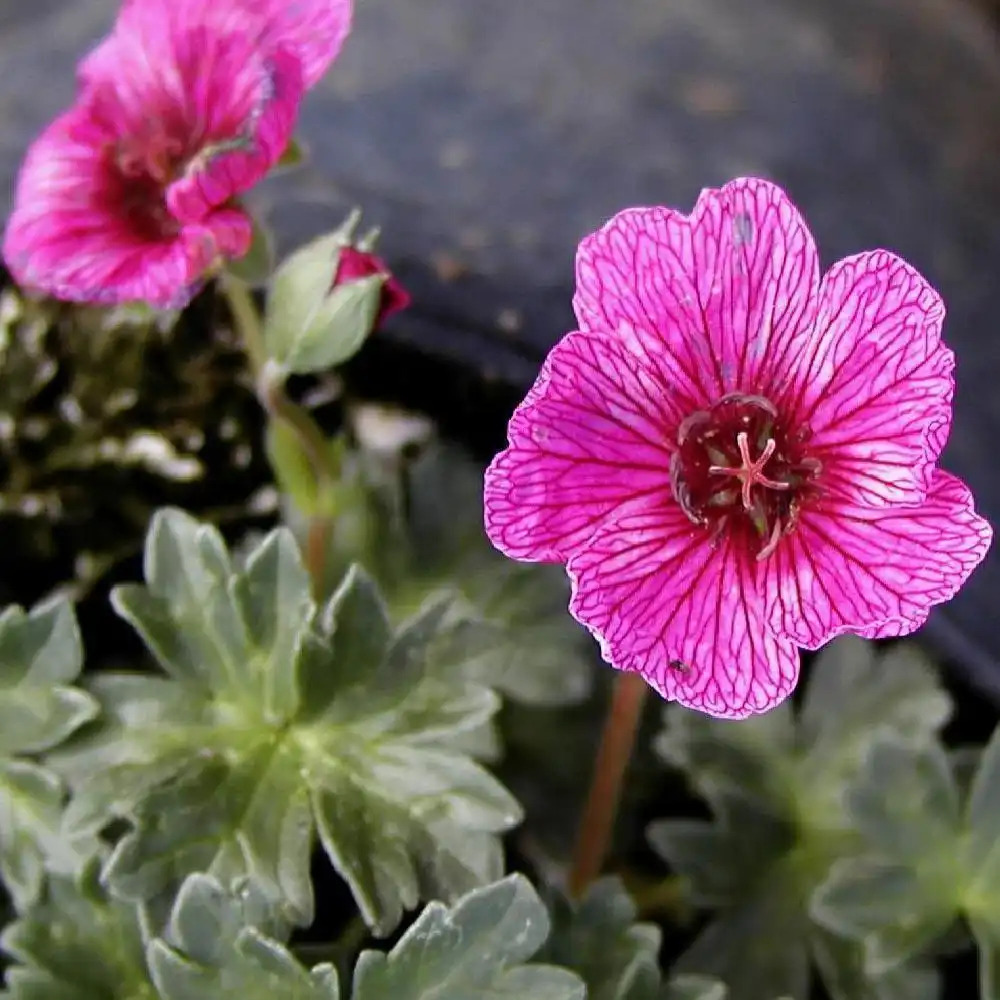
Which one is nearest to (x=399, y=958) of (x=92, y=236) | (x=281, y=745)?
(x=281, y=745)

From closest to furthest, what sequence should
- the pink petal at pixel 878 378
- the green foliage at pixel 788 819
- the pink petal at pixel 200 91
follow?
the pink petal at pixel 878 378 → the pink petal at pixel 200 91 → the green foliage at pixel 788 819

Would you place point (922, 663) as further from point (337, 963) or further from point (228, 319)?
point (228, 319)

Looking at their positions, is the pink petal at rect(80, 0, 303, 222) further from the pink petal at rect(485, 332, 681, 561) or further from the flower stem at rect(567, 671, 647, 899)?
the flower stem at rect(567, 671, 647, 899)

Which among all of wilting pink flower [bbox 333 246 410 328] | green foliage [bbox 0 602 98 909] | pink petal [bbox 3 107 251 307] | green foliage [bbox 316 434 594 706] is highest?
wilting pink flower [bbox 333 246 410 328]

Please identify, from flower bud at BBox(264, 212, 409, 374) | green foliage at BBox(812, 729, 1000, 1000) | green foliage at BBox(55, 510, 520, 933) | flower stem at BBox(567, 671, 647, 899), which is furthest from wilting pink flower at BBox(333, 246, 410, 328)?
green foliage at BBox(812, 729, 1000, 1000)

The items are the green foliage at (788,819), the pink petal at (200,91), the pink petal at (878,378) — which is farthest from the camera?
the green foliage at (788,819)

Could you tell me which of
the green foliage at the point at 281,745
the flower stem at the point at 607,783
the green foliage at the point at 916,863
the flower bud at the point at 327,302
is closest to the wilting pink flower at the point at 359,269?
the flower bud at the point at 327,302

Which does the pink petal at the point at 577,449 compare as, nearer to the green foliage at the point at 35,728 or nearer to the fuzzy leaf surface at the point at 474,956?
the fuzzy leaf surface at the point at 474,956
